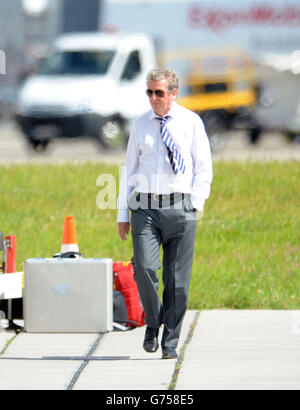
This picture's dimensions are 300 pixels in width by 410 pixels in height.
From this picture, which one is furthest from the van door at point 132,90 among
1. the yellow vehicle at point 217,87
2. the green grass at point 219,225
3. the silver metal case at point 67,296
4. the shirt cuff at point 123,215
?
the shirt cuff at point 123,215

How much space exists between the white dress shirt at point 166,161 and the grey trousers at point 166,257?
0.11m

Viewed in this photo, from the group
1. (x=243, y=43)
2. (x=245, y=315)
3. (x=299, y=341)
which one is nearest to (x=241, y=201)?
(x=245, y=315)

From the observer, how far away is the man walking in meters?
7.32

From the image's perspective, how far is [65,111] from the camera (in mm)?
21766

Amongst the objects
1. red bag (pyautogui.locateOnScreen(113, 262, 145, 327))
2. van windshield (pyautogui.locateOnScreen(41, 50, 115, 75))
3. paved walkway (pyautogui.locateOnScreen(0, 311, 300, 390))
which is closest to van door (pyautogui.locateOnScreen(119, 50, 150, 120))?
van windshield (pyautogui.locateOnScreen(41, 50, 115, 75))

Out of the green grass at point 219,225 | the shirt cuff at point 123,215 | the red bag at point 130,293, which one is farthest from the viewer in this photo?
the green grass at point 219,225

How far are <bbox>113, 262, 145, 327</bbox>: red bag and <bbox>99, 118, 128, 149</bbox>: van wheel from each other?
13247mm

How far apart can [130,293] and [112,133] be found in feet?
44.7

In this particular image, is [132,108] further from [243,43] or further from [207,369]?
[207,369]

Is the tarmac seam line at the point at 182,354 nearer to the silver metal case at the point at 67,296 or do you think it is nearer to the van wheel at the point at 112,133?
the silver metal case at the point at 67,296

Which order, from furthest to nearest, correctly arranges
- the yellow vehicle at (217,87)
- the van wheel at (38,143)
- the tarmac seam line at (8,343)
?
1. the yellow vehicle at (217,87)
2. the van wheel at (38,143)
3. the tarmac seam line at (8,343)

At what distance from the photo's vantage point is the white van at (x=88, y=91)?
71.7 ft

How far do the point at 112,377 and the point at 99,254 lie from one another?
3911mm

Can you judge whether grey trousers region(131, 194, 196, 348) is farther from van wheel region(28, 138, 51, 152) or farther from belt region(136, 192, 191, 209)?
van wheel region(28, 138, 51, 152)
